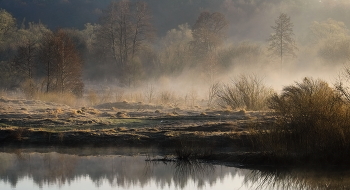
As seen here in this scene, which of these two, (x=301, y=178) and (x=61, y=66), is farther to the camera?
(x=61, y=66)

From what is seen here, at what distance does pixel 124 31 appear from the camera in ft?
208

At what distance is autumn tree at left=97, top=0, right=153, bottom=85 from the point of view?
62591mm

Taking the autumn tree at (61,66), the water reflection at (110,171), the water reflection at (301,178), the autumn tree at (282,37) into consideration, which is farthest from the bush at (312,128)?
the autumn tree at (282,37)

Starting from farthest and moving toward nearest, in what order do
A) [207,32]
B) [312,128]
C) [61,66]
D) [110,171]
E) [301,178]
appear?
[207,32] < [61,66] < [312,128] < [110,171] < [301,178]

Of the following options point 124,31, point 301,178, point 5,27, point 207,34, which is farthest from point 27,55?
point 301,178

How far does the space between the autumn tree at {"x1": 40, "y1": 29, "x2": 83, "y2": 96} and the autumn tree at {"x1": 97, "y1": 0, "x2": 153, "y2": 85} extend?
17.5 metres

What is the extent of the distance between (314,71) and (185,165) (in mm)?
42939

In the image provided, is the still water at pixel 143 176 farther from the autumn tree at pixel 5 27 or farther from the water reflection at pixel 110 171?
the autumn tree at pixel 5 27

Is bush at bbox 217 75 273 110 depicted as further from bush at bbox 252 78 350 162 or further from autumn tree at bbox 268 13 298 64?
autumn tree at bbox 268 13 298 64

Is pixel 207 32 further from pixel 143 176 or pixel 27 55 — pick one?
pixel 143 176

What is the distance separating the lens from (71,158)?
1794cm

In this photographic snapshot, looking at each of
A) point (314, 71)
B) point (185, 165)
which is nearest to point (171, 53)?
point (314, 71)

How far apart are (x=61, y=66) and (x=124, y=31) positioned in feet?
71.1

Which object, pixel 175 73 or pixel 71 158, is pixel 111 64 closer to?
pixel 175 73
